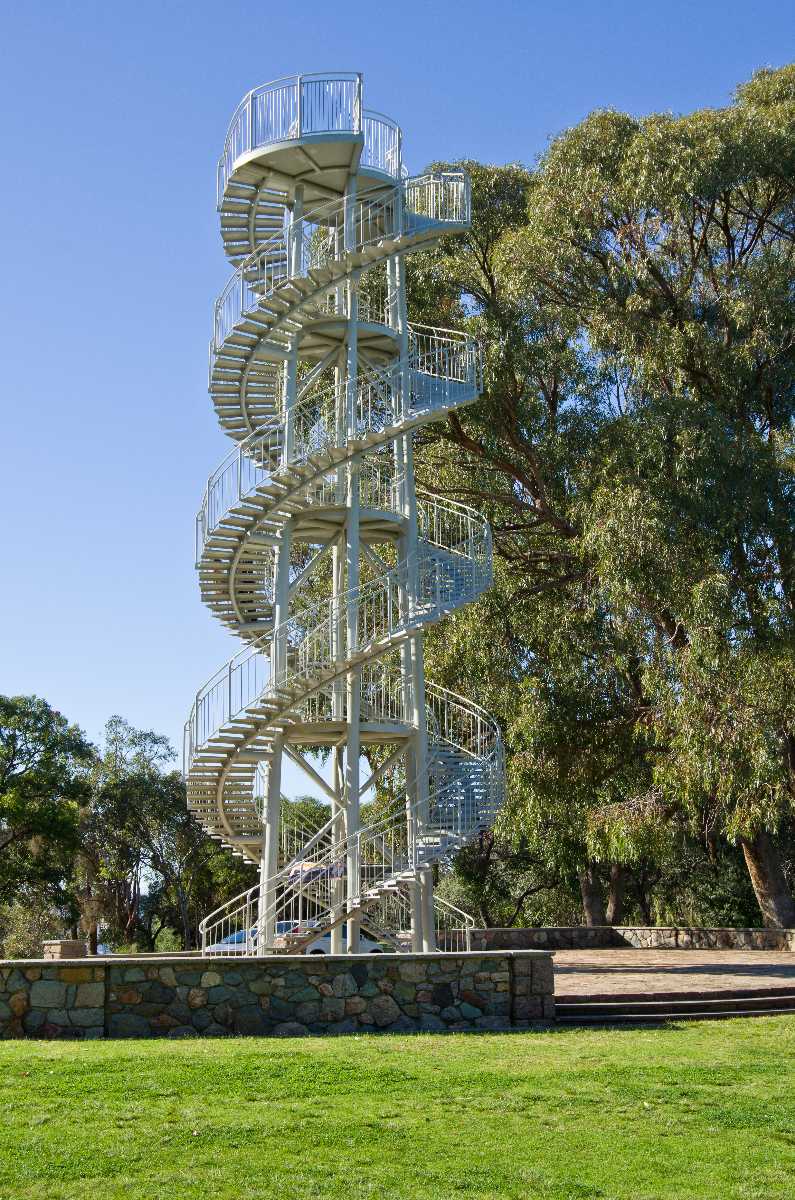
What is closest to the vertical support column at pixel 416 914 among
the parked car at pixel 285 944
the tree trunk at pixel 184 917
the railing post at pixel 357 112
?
the parked car at pixel 285 944

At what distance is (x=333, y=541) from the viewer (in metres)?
18.9

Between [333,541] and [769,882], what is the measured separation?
1107cm

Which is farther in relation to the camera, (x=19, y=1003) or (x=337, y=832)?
(x=337, y=832)

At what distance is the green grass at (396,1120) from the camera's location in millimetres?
7410

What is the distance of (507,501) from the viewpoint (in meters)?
24.5

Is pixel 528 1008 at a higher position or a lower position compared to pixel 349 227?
lower

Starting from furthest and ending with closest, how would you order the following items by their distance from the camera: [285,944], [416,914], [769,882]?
[769,882] < [416,914] < [285,944]

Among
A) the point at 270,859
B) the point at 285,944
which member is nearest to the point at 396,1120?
the point at 285,944

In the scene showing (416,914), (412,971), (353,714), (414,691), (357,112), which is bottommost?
(412,971)

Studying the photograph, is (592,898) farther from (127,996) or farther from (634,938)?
(127,996)

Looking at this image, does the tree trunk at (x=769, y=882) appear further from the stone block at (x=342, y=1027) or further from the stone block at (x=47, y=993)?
the stone block at (x=47, y=993)

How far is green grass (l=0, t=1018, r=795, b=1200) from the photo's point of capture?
741cm

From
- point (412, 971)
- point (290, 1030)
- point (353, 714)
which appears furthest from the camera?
point (353, 714)

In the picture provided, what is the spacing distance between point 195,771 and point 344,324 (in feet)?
20.7
